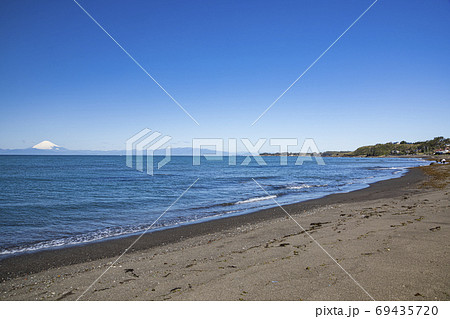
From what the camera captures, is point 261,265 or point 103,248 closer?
point 261,265

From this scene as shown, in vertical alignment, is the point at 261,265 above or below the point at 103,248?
above

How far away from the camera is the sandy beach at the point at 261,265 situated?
157 inches

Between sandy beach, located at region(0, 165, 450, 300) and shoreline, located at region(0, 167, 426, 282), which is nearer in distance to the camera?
sandy beach, located at region(0, 165, 450, 300)

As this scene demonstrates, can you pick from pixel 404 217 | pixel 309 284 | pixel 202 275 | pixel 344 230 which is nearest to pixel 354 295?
pixel 309 284

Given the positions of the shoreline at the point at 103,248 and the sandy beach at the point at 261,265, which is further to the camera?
the shoreline at the point at 103,248

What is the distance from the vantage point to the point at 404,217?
360 inches

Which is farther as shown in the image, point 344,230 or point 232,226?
point 232,226

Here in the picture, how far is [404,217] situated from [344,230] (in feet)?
9.25

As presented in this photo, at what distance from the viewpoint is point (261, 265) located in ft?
17.3

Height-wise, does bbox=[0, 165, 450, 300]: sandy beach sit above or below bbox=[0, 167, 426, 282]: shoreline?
above

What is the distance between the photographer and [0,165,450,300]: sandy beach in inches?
157

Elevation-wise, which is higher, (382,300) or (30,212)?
(382,300)

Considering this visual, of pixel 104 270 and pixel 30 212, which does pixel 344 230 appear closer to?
pixel 104 270
